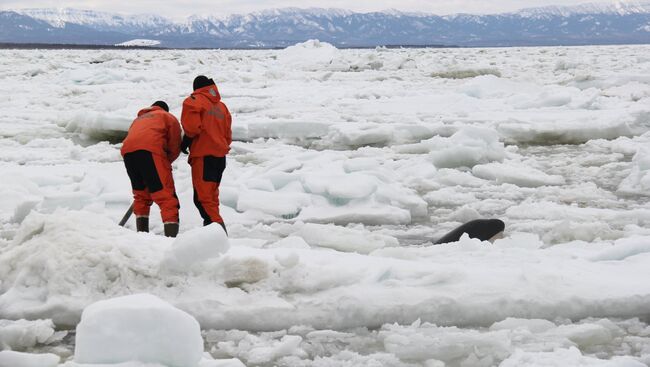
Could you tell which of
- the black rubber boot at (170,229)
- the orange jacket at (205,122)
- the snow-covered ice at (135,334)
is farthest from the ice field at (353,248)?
the orange jacket at (205,122)

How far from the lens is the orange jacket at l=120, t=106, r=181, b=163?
412 cm

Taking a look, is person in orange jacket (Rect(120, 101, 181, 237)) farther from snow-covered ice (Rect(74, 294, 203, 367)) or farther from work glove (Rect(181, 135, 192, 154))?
snow-covered ice (Rect(74, 294, 203, 367))

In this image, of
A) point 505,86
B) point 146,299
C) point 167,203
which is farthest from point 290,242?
point 505,86

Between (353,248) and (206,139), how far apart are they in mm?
1151

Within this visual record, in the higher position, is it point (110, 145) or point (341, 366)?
point (341, 366)

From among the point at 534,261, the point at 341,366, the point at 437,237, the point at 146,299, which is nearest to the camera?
the point at 146,299

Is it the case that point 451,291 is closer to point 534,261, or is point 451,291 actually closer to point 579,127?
point 534,261

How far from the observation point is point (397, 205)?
5.22 m

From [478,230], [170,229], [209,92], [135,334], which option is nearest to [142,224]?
[170,229]

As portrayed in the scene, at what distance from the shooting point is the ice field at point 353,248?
251 cm

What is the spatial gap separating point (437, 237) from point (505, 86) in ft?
31.4

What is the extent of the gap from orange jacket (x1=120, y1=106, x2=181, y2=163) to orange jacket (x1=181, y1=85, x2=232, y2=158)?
12cm

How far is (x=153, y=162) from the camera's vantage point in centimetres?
414

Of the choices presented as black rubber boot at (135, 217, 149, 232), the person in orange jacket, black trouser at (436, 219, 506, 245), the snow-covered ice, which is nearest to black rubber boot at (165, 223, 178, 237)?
the person in orange jacket
